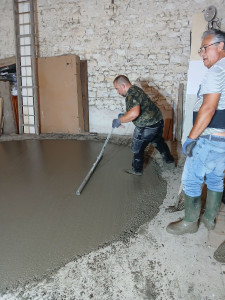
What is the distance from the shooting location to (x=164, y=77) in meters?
4.80

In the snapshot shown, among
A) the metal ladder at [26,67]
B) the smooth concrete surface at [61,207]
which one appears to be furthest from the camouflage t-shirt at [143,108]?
the metal ladder at [26,67]

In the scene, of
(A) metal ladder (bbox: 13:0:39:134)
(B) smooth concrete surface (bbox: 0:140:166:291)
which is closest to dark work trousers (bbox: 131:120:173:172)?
(B) smooth concrete surface (bbox: 0:140:166:291)

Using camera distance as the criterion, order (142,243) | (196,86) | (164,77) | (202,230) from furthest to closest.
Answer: (164,77), (196,86), (202,230), (142,243)

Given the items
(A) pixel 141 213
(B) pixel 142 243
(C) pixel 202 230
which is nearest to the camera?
(B) pixel 142 243

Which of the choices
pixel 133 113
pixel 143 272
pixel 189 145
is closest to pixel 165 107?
pixel 133 113

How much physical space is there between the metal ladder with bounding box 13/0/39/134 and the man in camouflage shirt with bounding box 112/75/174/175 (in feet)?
9.77

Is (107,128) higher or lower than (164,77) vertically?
lower

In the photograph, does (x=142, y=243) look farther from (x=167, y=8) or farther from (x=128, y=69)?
(x=167, y=8)

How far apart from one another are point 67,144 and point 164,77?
2369mm

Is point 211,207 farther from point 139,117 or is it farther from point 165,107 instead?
point 165,107

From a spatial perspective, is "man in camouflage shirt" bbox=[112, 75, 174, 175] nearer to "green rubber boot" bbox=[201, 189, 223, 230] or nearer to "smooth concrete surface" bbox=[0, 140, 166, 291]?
"smooth concrete surface" bbox=[0, 140, 166, 291]

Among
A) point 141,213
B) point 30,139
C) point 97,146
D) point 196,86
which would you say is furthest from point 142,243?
point 30,139

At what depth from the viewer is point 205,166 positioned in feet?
5.47

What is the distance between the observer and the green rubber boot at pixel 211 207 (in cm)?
184
